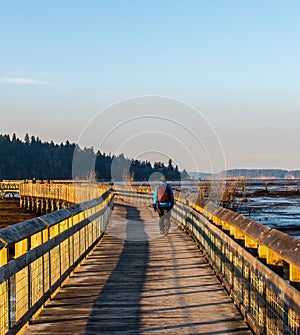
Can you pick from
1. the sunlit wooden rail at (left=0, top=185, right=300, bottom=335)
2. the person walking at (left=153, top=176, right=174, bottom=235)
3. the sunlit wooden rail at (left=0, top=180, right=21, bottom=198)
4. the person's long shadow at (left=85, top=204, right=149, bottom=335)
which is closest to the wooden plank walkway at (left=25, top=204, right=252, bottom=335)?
the person's long shadow at (left=85, top=204, right=149, bottom=335)

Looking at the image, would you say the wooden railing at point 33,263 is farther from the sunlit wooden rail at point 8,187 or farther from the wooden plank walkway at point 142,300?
the sunlit wooden rail at point 8,187

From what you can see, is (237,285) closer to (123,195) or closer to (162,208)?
(162,208)

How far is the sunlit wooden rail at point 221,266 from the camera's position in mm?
5730

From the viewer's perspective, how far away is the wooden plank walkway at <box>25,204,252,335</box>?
744 centimetres

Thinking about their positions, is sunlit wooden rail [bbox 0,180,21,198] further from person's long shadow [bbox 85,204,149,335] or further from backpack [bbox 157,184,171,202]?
person's long shadow [bbox 85,204,149,335]

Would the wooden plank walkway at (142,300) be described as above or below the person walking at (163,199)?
below

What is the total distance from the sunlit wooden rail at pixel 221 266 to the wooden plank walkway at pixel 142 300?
0.70 ft

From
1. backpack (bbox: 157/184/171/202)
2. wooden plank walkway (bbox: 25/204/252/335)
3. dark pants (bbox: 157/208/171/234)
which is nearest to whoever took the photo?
wooden plank walkway (bbox: 25/204/252/335)

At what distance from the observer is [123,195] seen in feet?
171

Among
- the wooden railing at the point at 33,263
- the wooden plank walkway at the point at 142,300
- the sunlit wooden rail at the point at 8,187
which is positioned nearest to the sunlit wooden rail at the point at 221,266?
the wooden railing at the point at 33,263

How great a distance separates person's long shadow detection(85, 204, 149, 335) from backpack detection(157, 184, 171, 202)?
455 centimetres

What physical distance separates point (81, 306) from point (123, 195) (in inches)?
1718

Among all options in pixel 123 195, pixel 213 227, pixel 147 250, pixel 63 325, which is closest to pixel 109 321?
pixel 63 325

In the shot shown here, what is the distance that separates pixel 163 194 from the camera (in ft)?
61.7
